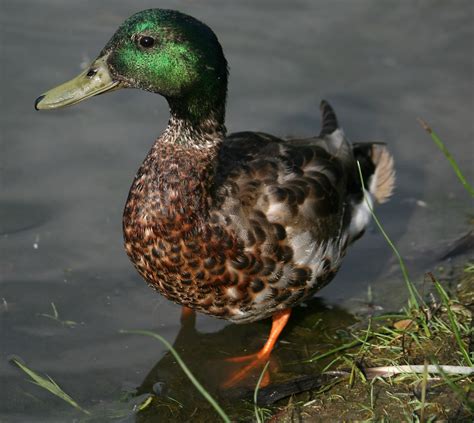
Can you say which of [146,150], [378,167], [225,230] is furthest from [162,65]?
[146,150]

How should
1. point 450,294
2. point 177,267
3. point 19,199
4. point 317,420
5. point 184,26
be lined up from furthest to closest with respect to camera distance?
point 19,199 < point 450,294 < point 177,267 < point 184,26 < point 317,420

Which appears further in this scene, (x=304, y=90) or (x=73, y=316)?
(x=304, y=90)

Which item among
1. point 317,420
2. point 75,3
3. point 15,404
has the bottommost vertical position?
point 15,404

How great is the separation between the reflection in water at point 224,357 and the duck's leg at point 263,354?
4 centimetres

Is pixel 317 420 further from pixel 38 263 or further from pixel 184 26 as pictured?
pixel 38 263

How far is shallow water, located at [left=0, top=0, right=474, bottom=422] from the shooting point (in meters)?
4.62

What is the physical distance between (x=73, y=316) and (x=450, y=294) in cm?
208

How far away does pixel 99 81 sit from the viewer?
3988mm

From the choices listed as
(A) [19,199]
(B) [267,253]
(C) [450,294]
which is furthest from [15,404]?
(C) [450,294]

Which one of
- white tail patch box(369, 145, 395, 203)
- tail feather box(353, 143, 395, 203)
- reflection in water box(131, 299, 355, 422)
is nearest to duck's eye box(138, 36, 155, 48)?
reflection in water box(131, 299, 355, 422)

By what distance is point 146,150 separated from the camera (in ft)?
20.0

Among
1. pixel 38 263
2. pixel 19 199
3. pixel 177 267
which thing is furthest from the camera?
pixel 19 199

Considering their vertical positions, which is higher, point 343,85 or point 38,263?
point 343,85

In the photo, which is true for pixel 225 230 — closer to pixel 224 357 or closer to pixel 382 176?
pixel 224 357
